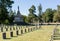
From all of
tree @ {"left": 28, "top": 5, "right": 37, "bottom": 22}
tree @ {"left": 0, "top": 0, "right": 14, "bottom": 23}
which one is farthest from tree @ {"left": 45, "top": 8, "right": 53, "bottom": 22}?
tree @ {"left": 0, "top": 0, "right": 14, "bottom": 23}

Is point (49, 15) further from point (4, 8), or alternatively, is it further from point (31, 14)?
point (4, 8)

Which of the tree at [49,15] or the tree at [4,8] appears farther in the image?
the tree at [49,15]

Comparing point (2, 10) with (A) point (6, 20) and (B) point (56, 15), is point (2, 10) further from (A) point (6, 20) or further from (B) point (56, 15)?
(B) point (56, 15)

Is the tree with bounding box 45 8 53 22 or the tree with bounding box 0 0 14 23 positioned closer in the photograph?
the tree with bounding box 0 0 14 23

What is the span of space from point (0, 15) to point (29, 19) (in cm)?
4545

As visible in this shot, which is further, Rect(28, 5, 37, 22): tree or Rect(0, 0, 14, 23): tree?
Rect(28, 5, 37, 22): tree

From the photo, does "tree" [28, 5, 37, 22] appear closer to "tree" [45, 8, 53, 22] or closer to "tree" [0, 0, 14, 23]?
"tree" [45, 8, 53, 22]

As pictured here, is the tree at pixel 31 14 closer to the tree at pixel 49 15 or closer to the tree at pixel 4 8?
the tree at pixel 49 15

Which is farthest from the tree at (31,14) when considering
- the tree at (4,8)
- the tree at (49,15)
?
the tree at (4,8)

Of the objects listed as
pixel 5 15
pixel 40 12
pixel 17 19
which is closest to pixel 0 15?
pixel 5 15

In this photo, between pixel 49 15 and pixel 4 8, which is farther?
pixel 49 15

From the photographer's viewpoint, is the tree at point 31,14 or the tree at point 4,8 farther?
the tree at point 31,14

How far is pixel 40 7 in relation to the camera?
472 feet

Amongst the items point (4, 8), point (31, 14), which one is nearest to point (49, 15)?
point (31, 14)
